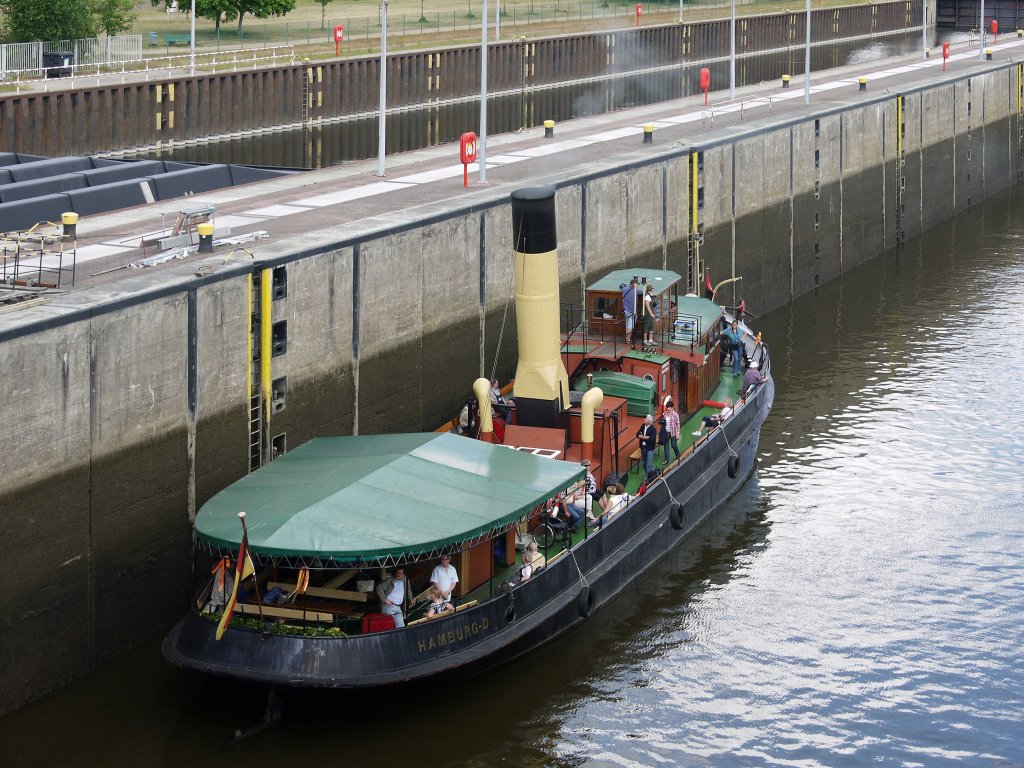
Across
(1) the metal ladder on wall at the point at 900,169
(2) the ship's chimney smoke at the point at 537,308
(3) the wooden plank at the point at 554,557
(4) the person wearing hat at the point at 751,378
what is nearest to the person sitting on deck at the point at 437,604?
(3) the wooden plank at the point at 554,557

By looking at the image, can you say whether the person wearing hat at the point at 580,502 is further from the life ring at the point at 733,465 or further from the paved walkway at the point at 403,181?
the paved walkway at the point at 403,181

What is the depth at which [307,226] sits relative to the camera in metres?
36.8

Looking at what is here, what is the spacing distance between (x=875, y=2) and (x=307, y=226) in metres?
111

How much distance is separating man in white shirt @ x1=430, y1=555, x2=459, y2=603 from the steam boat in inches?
7.1

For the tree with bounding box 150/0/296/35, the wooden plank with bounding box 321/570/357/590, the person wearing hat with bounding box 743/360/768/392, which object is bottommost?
the wooden plank with bounding box 321/570/357/590

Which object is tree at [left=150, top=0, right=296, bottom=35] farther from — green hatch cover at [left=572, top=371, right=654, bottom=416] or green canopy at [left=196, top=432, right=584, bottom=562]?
green canopy at [left=196, top=432, right=584, bottom=562]

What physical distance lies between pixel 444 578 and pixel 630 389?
8.94 meters

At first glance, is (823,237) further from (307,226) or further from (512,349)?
(307,226)

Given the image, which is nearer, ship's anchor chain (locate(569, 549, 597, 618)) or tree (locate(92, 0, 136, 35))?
ship's anchor chain (locate(569, 549, 597, 618))

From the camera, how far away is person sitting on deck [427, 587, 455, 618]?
2517cm

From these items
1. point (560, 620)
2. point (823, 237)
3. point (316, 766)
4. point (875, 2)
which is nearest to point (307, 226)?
point (560, 620)

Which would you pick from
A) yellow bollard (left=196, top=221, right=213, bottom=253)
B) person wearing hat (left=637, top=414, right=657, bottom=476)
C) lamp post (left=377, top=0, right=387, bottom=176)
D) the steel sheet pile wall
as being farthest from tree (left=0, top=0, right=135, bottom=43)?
person wearing hat (left=637, top=414, right=657, bottom=476)

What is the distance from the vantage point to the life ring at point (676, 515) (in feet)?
105

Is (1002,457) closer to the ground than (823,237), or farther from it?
closer to the ground
